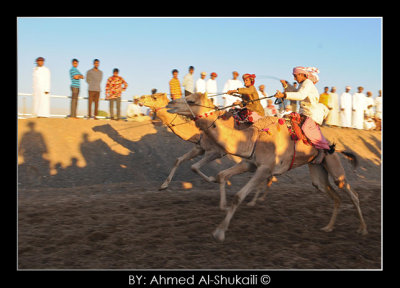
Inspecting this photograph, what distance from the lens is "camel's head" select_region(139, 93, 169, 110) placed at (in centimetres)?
1052

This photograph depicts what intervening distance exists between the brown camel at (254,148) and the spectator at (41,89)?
10693 mm

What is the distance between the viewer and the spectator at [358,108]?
81.2 ft

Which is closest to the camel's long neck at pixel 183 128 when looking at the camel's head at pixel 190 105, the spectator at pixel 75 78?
the camel's head at pixel 190 105

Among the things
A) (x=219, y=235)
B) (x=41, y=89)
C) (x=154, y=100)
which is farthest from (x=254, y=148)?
(x=41, y=89)

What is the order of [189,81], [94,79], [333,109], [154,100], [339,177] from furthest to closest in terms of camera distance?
1. [333,109]
2. [189,81]
3. [94,79]
4. [154,100]
5. [339,177]

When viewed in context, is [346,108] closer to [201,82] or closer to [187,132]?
[201,82]

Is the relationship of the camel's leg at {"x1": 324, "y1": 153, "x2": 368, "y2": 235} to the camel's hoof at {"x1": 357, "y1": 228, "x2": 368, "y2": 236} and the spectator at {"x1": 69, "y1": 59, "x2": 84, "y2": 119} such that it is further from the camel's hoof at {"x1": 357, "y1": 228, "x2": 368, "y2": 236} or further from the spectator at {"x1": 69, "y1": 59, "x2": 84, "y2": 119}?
the spectator at {"x1": 69, "y1": 59, "x2": 84, "y2": 119}

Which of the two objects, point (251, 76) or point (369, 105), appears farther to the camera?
point (369, 105)

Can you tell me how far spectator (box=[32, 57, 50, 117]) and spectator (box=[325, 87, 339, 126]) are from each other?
48.0ft

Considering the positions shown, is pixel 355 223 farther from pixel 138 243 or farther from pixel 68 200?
pixel 68 200

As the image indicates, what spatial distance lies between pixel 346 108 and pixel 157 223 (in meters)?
19.4

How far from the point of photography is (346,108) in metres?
24.6

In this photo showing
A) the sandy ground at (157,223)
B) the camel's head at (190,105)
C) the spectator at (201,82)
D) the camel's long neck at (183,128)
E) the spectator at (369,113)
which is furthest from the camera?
the spectator at (369,113)

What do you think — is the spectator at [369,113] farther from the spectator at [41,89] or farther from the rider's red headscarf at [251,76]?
the rider's red headscarf at [251,76]
